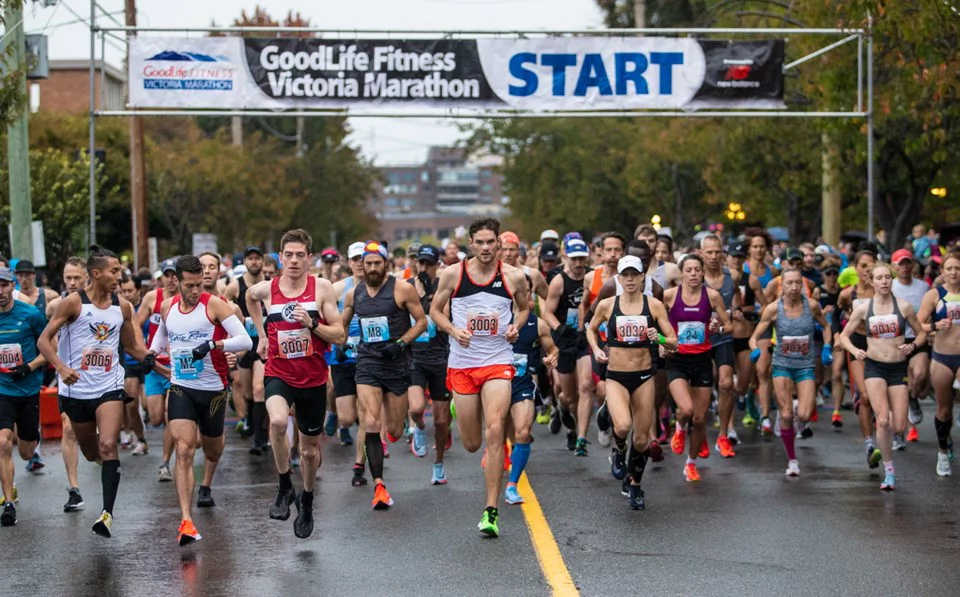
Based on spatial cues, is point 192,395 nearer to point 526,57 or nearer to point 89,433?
point 89,433

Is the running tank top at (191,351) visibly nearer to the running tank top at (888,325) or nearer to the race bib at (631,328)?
the race bib at (631,328)

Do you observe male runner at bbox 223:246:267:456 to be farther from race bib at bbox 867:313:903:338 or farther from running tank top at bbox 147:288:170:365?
race bib at bbox 867:313:903:338

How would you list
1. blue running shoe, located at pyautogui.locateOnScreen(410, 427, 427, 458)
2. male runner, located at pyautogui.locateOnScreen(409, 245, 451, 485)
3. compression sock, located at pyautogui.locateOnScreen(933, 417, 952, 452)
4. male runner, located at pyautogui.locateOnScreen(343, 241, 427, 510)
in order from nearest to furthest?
male runner, located at pyautogui.locateOnScreen(343, 241, 427, 510), compression sock, located at pyautogui.locateOnScreen(933, 417, 952, 452), male runner, located at pyautogui.locateOnScreen(409, 245, 451, 485), blue running shoe, located at pyautogui.locateOnScreen(410, 427, 427, 458)

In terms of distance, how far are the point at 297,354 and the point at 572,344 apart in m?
4.81

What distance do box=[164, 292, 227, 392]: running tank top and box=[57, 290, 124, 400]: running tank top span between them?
0.66 meters

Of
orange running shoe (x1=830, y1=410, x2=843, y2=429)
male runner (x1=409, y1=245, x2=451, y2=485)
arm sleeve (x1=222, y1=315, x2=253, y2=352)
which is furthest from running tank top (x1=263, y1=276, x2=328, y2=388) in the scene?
orange running shoe (x1=830, y1=410, x2=843, y2=429)

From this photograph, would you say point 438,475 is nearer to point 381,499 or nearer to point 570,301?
point 381,499

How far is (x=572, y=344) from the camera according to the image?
1425cm

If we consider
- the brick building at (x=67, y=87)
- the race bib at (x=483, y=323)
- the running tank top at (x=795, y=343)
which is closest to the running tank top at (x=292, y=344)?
the race bib at (x=483, y=323)

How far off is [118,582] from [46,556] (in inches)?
44.3

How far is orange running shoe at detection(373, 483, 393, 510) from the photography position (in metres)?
11.0

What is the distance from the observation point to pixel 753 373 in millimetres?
16547

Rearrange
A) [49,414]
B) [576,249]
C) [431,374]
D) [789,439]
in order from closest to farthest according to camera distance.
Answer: [789,439] → [431,374] → [576,249] → [49,414]

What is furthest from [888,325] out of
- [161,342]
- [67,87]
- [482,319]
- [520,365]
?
[67,87]
